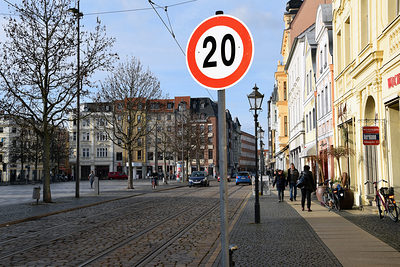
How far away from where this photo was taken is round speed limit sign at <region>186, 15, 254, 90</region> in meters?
3.96

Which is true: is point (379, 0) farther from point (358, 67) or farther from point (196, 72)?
point (196, 72)

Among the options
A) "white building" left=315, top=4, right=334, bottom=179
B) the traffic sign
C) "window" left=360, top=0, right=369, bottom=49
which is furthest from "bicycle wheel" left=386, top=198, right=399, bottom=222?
"white building" left=315, top=4, right=334, bottom=179

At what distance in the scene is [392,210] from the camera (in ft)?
43.0

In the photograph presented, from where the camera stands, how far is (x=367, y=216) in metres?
15.3

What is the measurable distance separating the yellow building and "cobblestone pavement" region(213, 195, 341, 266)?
13.3 ft

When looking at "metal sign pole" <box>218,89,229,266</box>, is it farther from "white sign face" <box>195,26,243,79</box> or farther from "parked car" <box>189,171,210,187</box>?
"parked car" <box>189,171,210,187</box>

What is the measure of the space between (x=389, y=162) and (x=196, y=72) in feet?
40.1

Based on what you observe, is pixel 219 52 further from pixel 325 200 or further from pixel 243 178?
pixel 243 178

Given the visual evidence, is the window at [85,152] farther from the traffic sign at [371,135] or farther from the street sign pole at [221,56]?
the street sign pole at [221,56]

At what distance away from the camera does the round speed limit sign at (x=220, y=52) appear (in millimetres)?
3965

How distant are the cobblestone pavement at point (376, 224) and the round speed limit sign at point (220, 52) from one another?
6.60 metres

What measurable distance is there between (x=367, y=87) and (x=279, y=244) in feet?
30.8

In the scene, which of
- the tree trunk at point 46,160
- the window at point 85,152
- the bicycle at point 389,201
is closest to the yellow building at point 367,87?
the bicycle at point 389,201

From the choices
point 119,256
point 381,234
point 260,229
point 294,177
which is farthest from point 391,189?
point 294,177
